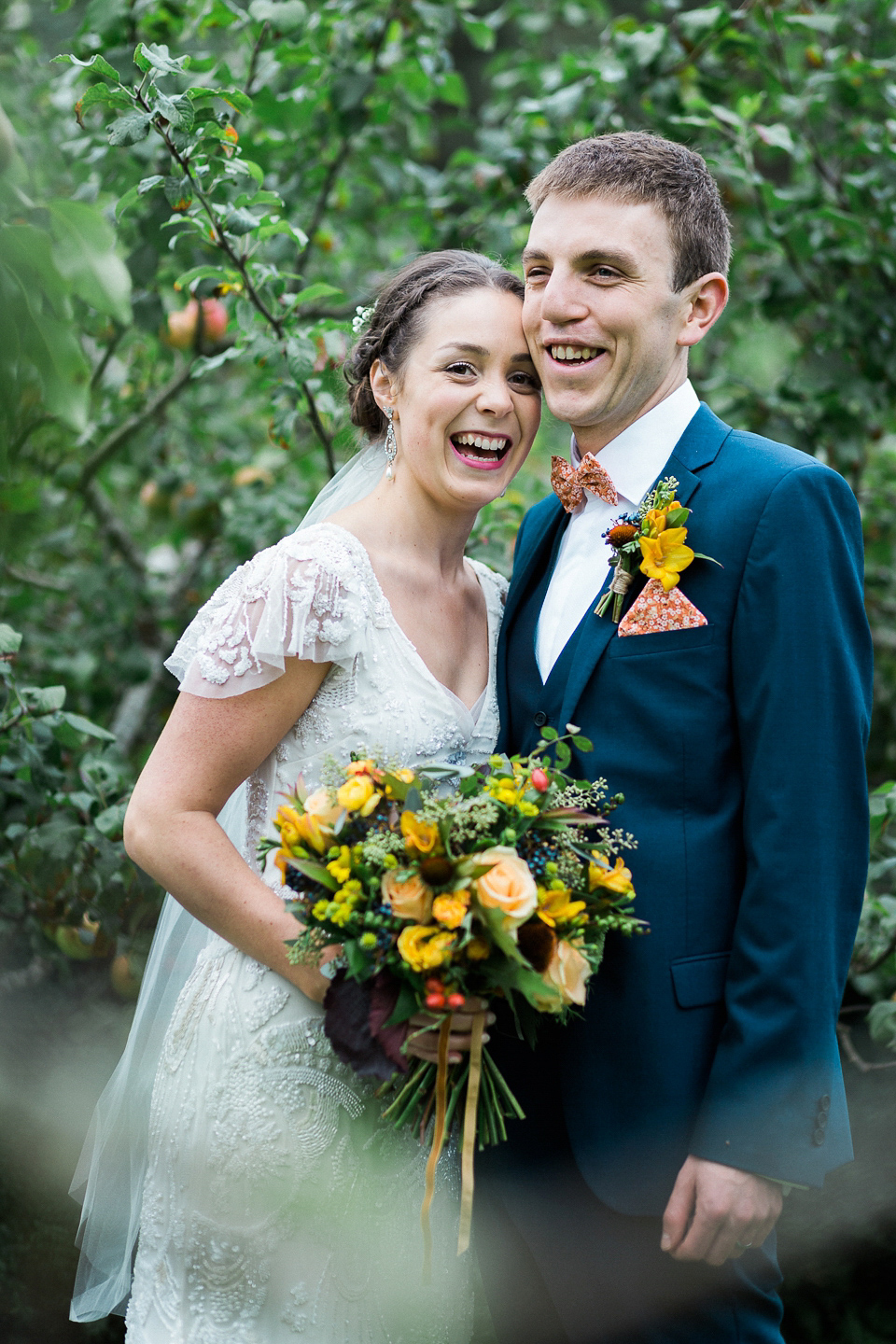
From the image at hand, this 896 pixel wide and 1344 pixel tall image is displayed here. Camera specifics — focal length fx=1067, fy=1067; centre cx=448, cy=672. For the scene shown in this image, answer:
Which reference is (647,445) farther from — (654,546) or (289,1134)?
(289,1134)

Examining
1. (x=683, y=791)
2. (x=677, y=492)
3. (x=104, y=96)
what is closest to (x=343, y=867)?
(x=683, y=791)

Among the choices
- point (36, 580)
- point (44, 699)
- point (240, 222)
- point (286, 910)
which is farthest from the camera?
point (36, 580)

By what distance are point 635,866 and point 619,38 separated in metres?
2.69

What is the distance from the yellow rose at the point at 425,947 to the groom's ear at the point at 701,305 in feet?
3.93

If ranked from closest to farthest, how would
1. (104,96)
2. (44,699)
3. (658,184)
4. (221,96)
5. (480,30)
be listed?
1. (658,184)
2. (104,96)
3. (221,96)
4. (44,699)
5. (480,30)

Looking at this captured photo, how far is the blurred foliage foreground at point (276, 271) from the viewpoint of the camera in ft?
8.13

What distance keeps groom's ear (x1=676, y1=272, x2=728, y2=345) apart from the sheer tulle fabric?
0.74m

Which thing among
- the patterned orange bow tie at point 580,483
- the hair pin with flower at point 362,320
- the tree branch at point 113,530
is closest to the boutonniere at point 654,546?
the patterned orange bow tie at point 580,483

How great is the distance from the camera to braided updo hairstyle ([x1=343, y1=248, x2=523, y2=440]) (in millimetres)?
2150

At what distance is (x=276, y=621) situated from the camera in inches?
72.0

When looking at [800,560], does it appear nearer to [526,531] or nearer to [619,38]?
[526,531]

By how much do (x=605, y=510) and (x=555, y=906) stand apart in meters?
0.85

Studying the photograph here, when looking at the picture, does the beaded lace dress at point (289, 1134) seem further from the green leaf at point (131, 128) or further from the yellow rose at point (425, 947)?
the green leaf at point (131, 128)

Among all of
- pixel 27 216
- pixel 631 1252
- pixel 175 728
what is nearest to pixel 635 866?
pixel 631 1252
